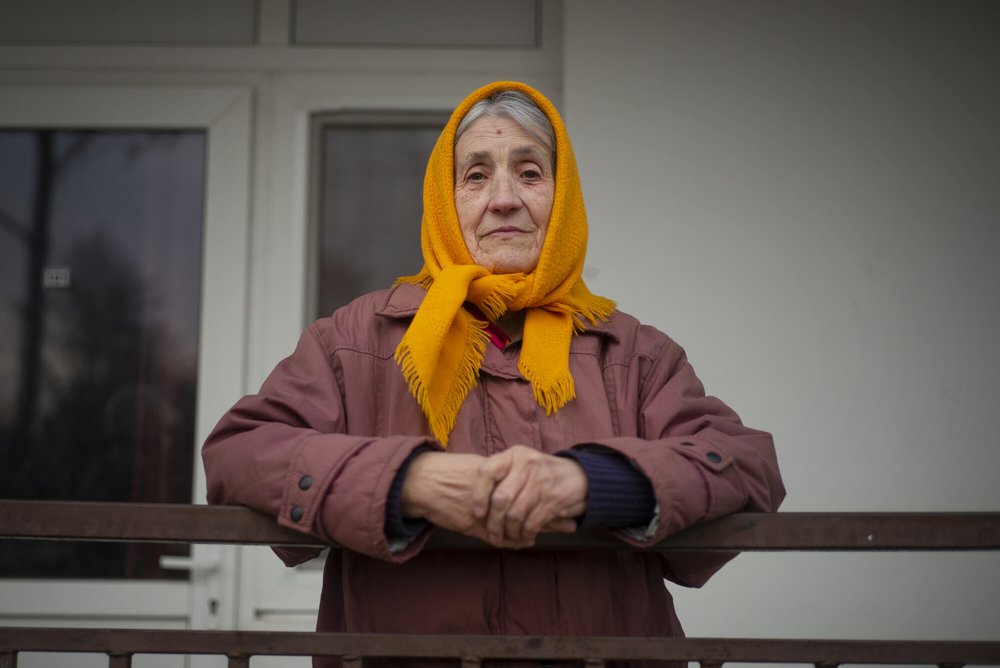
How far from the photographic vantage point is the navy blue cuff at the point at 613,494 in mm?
1156

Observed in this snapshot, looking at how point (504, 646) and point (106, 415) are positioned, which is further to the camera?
point (106, 415)

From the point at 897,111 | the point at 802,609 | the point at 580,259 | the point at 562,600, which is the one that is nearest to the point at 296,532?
the point at 562,600

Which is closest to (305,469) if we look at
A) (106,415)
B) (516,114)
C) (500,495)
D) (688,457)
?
(500,495)

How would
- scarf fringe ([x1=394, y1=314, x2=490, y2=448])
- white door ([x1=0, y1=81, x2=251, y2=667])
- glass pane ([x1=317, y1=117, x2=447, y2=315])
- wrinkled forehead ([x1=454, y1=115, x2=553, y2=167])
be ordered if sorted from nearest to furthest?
1. scarf fringe ([x1=394, y1=314, x2=490, y2=448])
2. wrinkled forehead ([x1=454, y1=115, x2=553, y2=167])
3. white door ([x1=0, y1=81, x2=251, y2=667])
4. glass pane ([x1=317, y1=117, x2=447, y2=315])

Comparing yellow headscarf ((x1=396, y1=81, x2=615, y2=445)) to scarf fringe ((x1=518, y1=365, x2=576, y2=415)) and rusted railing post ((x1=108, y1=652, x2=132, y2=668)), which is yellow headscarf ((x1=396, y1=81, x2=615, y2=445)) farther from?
rusted railing post ((x1=108, y1=652, x2=132, y2=668))

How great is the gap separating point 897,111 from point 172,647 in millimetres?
2796

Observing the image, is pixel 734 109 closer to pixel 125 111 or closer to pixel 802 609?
pixel 802 609

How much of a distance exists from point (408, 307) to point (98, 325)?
2.06 meters

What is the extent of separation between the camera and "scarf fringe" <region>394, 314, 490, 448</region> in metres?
1.37

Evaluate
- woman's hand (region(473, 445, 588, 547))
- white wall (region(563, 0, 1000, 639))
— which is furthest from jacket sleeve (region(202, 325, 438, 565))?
white wall (region(563, 0, 1000, 639))

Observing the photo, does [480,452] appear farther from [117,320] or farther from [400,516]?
[117,320]

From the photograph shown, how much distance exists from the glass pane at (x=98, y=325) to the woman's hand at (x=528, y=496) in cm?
222

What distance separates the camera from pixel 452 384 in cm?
142

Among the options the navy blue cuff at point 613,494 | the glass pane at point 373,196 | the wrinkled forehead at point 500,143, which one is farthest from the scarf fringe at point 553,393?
the glass pane at point 373,196
